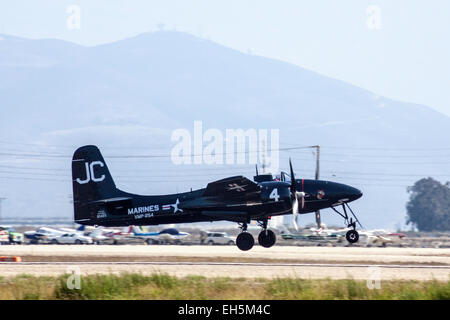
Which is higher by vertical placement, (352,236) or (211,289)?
(352,236)

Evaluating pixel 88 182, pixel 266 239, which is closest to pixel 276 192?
pixel 266 239

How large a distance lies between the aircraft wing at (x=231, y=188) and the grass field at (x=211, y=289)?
10.8m

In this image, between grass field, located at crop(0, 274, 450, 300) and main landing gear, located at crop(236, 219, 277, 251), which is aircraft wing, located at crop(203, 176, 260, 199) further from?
grass field, located at crop(0, 274, 450, 300)

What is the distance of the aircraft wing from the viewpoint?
4116 cm

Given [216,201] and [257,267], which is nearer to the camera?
[257,267]

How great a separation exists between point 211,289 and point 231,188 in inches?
550

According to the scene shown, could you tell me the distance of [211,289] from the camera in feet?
92.2

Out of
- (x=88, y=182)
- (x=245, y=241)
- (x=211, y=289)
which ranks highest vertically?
(x=88, y=182)

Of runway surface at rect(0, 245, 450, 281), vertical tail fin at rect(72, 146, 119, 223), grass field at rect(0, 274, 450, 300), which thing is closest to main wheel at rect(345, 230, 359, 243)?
runway surface at rect(0, 245, 450, 281)

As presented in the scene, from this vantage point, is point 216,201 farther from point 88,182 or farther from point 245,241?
point 88,182

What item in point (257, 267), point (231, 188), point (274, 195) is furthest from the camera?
point (231, 188)

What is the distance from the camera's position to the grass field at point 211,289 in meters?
25.9
